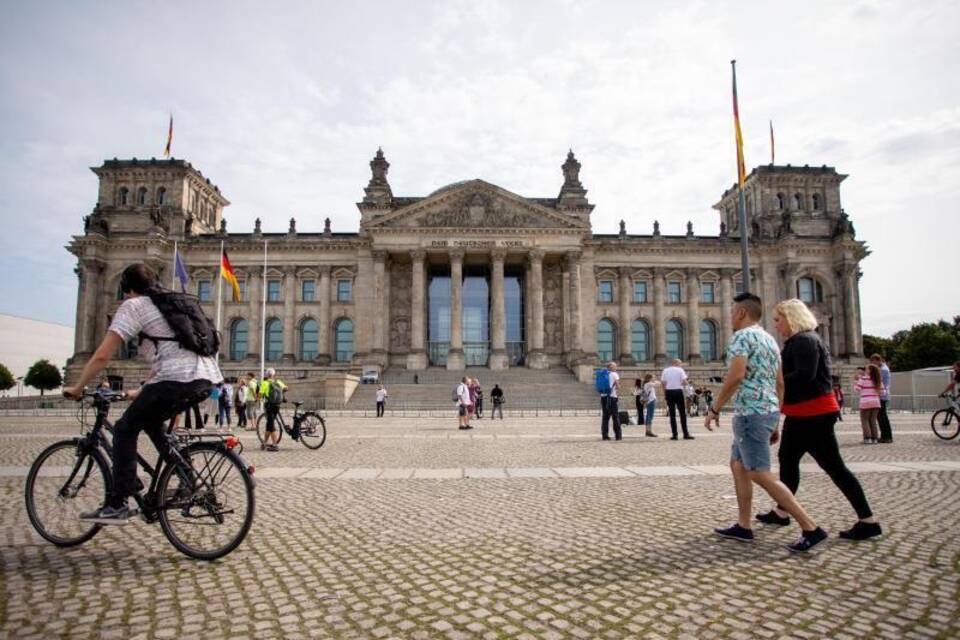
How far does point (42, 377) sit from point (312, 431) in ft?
238

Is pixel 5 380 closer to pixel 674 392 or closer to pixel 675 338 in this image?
pixel 675 338

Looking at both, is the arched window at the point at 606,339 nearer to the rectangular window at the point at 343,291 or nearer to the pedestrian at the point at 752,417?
the rectangular window at the point at 343,291

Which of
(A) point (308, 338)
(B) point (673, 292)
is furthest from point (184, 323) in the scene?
(B) point (673, 292)

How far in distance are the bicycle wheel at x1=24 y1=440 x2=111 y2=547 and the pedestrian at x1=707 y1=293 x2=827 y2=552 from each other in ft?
18.1

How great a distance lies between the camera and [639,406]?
21000 millimetres

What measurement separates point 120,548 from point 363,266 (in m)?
51.0

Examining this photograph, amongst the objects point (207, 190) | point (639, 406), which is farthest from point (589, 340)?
point (207, 190)

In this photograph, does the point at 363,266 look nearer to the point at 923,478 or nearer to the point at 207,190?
the point at 207,190

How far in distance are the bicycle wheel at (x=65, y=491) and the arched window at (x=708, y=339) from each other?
188ft

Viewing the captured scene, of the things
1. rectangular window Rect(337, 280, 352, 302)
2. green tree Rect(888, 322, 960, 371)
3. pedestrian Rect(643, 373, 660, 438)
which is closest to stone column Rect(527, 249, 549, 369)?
rectangular window Rect(337, 280, 352, 302)

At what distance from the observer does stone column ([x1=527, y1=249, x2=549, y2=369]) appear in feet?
164

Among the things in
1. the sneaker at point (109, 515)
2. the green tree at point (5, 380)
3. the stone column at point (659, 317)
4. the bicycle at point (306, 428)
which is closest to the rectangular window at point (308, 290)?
the stone column at point (659, 317)

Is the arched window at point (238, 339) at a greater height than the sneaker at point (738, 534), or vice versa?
the arched window at point (238, 339)

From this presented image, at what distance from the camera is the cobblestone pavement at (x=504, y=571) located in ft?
11.2
